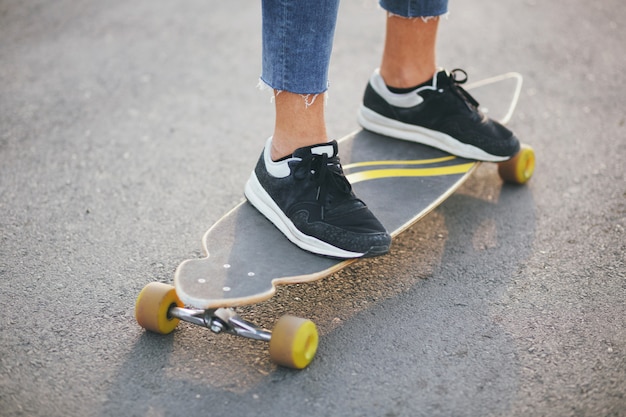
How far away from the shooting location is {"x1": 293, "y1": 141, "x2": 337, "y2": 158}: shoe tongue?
204 cm

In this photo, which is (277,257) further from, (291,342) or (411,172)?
(411,172)

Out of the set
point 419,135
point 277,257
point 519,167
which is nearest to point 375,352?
point 277,257

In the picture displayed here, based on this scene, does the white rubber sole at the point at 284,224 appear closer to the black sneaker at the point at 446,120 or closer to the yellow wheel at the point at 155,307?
the yellow wheel at the point at 155,307

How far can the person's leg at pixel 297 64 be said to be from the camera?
6.14 ft

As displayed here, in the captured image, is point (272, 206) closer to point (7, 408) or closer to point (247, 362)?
point (247, 362)

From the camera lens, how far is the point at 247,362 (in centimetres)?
186

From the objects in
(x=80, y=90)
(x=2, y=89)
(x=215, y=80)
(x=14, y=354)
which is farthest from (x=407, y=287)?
(x=2, y=89)

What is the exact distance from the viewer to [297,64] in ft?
6.33

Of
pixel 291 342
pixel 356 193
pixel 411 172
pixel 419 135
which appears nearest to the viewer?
pixel 291 342

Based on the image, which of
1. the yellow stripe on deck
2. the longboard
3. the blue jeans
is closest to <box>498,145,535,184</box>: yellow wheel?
the longboard

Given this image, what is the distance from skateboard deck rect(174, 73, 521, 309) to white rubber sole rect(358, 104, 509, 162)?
2 centimetres

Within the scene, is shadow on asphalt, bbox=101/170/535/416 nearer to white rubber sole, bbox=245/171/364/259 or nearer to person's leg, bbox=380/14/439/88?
white rubber sole, bbox=245/171/364/259

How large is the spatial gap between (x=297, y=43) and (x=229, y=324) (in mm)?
798

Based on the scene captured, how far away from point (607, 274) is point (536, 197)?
54 centimetres
